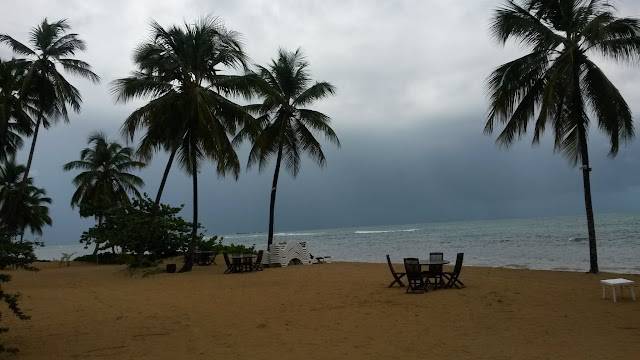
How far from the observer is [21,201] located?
32875 mm

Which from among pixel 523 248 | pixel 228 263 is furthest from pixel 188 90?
pixel 523 248

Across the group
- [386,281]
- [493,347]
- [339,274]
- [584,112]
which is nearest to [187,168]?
A: [339,274]

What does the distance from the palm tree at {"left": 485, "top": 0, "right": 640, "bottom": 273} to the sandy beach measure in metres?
4.23

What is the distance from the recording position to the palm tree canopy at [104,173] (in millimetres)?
33531

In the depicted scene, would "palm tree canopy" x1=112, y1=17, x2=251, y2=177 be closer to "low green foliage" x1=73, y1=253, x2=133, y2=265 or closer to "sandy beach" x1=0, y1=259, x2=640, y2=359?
"sandy beach" x1=0, y1=259, x2=640, y2=359

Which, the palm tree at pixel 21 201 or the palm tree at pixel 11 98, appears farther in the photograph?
the palm tree at pixel 21 201

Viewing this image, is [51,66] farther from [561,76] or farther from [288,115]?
[561,76]

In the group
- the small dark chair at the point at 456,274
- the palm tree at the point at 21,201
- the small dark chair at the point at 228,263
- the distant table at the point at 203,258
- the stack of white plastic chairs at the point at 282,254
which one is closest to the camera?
the small dark chair at the point at 456,274

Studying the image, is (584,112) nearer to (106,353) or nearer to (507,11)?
(507,11)

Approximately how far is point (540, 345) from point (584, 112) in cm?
1041

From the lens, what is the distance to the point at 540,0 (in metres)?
14.1

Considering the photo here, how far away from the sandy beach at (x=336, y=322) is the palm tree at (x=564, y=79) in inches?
166

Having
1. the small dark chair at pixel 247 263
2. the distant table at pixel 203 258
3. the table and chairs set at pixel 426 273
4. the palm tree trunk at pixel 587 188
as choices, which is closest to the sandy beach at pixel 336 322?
the table and chairs set at pixel 426 273

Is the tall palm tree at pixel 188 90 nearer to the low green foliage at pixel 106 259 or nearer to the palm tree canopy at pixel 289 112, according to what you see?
the palm tree canopy at pixel 289 112
